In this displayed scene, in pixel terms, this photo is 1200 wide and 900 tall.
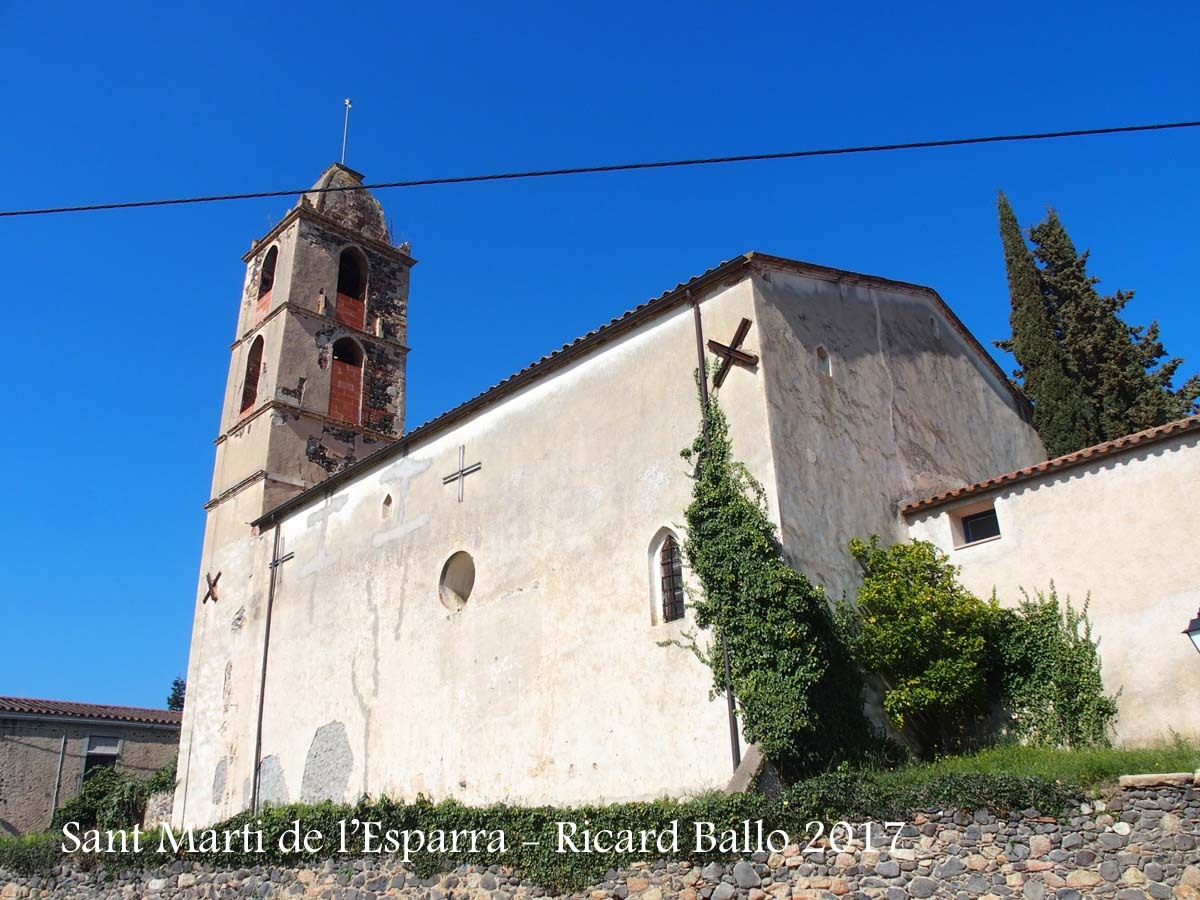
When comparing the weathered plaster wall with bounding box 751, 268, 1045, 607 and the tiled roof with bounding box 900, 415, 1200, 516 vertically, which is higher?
the weathered plaster wall with bounding box 751, 268, 1045, 607

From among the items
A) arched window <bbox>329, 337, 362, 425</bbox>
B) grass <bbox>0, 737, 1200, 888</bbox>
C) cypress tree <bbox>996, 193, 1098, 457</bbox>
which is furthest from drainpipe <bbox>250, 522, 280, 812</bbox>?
cypress tree <bbox>996, 193, 1098, 457</bbox>

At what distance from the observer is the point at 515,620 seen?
52.0 feet

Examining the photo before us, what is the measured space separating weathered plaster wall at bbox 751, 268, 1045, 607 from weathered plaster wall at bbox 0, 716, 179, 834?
25242 millimetres

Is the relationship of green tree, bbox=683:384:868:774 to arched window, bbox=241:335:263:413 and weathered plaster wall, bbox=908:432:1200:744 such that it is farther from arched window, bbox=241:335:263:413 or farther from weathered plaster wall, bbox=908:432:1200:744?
arched window, bbox=241:335:263:413

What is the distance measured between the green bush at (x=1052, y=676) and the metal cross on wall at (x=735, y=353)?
17.0ft

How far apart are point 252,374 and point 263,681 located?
9.23 metres

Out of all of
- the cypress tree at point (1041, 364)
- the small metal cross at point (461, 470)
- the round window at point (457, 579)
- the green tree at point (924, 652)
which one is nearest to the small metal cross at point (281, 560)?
the small metal cross at point (461, 470)

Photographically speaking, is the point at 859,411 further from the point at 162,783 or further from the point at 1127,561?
the point at 162,783

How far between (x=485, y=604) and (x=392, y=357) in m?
13.3

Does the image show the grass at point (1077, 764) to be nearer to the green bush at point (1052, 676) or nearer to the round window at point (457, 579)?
the green bush at point (1052, 676)

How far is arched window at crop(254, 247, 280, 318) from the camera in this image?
27750mm

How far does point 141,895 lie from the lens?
17656 millimetres

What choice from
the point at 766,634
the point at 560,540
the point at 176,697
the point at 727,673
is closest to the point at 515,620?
the point at 560,540

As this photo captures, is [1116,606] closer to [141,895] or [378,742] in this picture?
[378,742]
